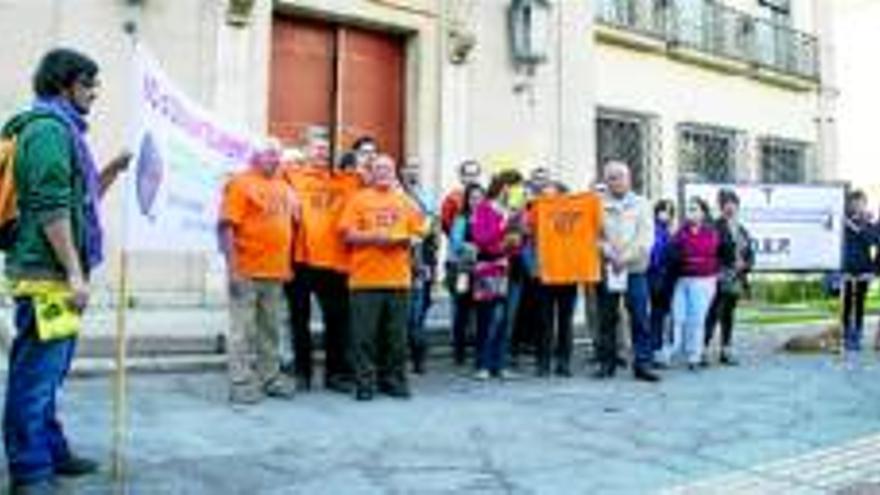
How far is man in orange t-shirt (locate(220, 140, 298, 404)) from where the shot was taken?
31.3 feet

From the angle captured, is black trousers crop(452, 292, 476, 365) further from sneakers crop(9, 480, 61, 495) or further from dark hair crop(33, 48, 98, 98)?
sneakers crop(9, 480, 61, 495)

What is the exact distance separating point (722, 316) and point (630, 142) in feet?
26.3

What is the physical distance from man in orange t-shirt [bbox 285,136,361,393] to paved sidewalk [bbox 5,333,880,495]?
0.32 meters

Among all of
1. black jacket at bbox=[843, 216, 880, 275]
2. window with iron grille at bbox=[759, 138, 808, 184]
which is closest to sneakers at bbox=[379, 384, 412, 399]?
black jacket at bbox=[843, 216, 880, 275]

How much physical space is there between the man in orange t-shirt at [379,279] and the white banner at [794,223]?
21.8 feet

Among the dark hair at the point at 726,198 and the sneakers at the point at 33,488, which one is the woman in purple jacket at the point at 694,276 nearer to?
the dark hair at the point at 726,198

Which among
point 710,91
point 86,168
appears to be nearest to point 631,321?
point 86,168

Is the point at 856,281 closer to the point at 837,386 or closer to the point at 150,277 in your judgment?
the point at 837,386

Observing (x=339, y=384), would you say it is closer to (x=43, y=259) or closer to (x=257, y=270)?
(x=257, y=270)

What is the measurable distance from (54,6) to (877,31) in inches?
1161

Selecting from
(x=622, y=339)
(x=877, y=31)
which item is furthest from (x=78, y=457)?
(x=877, y=31)

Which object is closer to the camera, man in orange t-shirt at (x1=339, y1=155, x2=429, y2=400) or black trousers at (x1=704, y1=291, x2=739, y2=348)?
man in orange t-shirt at (x1=339, y1=155, x2=429, y2=400)

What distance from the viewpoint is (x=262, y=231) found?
9727 mm

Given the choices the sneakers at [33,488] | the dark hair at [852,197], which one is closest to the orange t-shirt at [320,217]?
the sneakers at [33,488]
